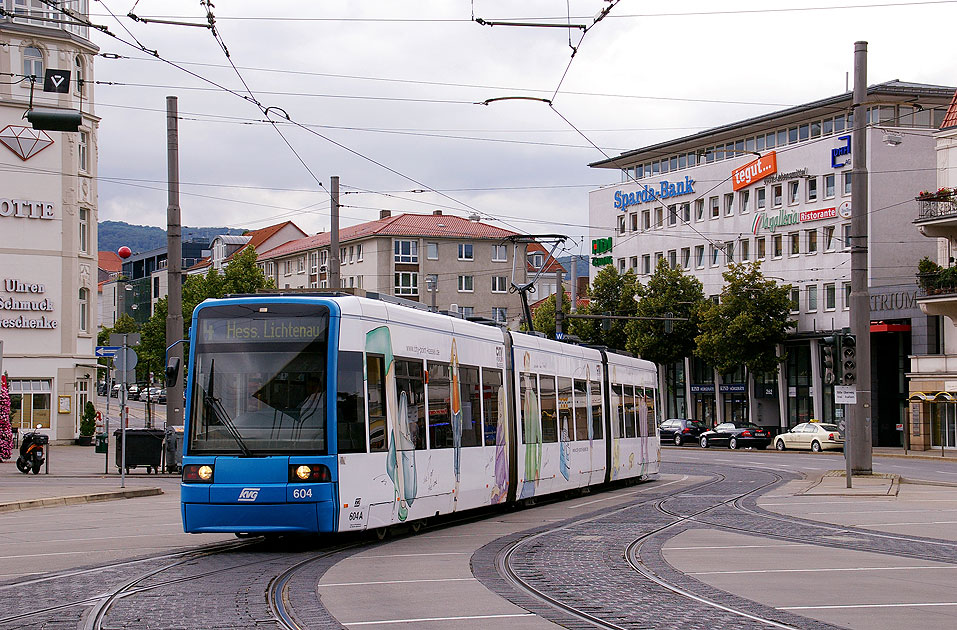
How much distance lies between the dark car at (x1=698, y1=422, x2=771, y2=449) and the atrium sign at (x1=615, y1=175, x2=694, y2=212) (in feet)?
58.7

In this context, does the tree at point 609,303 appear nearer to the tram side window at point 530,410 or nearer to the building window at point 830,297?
the building window at point 830,297

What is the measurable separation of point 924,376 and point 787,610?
4870cm

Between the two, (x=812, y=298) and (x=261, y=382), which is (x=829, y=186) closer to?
(x=812, y=298)

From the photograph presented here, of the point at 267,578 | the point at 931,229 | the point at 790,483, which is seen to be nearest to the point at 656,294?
the point at 931,229

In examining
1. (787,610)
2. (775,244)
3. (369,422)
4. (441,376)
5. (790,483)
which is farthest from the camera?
(775,244)

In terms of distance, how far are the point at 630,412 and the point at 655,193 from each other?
50.5m

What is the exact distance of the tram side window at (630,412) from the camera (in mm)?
28328

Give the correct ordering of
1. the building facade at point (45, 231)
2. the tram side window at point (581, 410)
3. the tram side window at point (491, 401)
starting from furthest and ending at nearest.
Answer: the building facade at point (45, 231)
the tram side window at point (581, 410)
the tram side window at point (491, 401)

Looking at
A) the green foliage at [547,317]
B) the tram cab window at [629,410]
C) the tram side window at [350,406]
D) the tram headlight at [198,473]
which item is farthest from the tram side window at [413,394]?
the green foliage at [547,317]

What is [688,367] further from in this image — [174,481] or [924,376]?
[174,481]

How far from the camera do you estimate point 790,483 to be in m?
29.5

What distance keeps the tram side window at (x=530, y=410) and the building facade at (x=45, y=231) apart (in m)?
34.3

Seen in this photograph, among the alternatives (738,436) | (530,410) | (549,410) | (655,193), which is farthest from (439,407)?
(655,193)

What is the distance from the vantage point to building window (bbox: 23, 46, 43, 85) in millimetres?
50719
